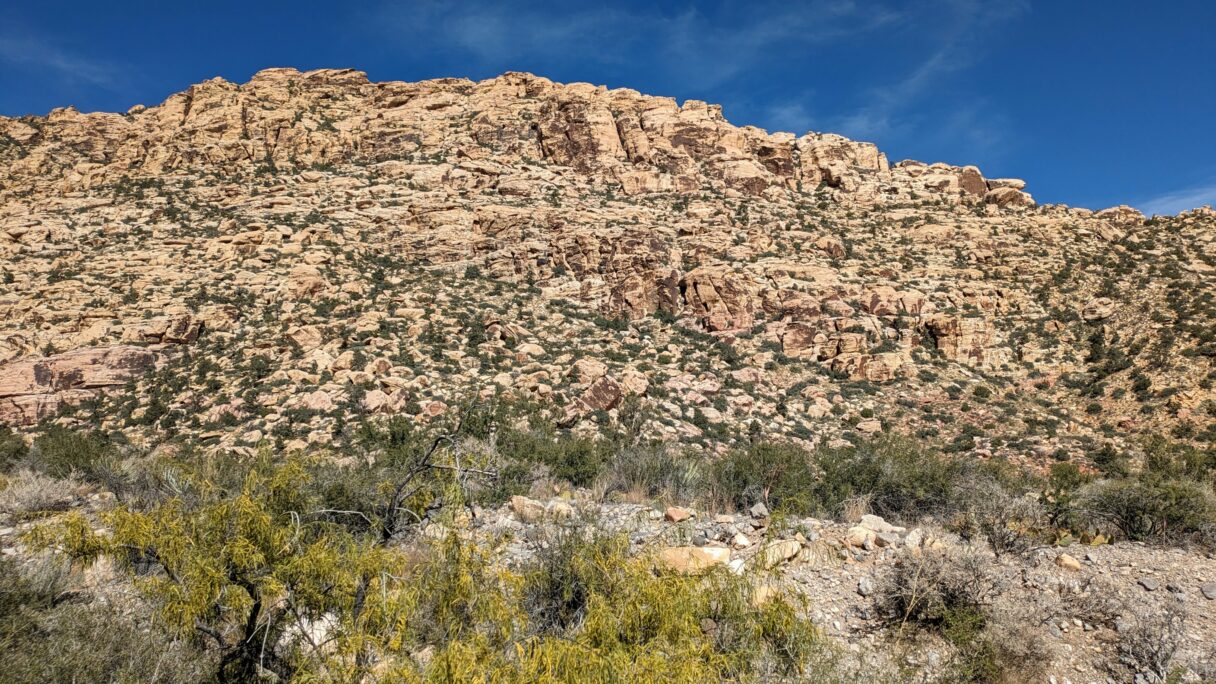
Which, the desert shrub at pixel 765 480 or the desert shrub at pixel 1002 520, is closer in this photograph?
the desert shrub at pixel 1002 520

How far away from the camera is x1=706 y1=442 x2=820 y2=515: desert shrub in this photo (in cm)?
947

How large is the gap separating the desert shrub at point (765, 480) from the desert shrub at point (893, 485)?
35cm

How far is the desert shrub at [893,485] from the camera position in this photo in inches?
366

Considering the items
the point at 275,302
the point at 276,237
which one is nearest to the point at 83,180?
the point at 276,237

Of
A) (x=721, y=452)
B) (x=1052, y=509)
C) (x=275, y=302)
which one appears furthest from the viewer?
(x=275, y=302)

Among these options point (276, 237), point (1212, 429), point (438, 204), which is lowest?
point (1212, 429)

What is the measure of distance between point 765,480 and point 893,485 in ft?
7.43

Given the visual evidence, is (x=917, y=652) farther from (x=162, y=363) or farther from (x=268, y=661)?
(x=162, y=363)

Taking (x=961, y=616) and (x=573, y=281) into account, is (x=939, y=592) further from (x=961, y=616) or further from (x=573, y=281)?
(x=573, y=281)

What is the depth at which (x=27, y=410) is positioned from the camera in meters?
18.2

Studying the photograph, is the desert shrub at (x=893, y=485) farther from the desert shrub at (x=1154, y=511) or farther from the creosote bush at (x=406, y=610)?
the creosote bush at (x=406, y=610)

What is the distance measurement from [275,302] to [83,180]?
23.0 meters

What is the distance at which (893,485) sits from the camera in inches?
385

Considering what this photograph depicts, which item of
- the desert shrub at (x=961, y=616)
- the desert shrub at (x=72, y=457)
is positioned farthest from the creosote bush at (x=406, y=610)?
the desert shrub at (x=72, y=457)
